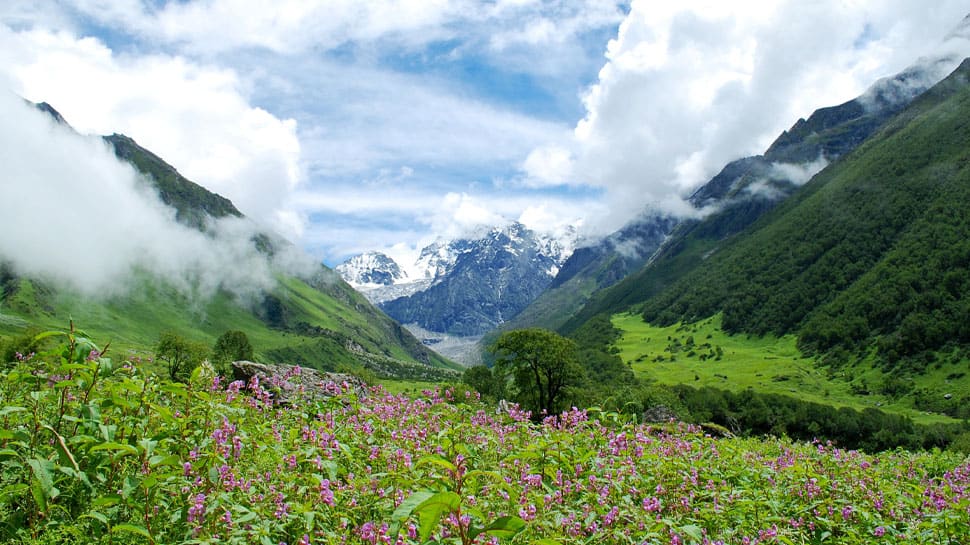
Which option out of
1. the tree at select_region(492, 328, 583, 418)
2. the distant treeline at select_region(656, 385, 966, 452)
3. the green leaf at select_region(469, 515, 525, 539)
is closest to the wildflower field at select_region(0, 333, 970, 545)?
the green leaf at select_region(469, 515, 525, 539)

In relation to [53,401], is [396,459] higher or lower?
lower

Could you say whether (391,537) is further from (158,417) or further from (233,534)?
(158,417)

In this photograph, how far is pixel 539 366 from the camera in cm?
6944

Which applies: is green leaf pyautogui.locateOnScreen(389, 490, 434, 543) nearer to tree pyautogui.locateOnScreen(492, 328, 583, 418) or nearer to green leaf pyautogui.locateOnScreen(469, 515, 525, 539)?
green leaf pyautogui.locateOnScreen(469, 515, 525, 539)

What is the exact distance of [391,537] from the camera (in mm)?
5043

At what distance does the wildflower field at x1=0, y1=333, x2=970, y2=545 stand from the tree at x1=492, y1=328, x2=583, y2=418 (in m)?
56.6

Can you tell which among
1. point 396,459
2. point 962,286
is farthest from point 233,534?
point 962,286

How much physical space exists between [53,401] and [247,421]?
2.91 m

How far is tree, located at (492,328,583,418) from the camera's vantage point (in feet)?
224

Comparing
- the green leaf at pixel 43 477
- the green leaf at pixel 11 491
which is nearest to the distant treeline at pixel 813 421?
the green leaf at pixel 11 491

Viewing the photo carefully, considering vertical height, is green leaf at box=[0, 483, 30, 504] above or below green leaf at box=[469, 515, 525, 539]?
above

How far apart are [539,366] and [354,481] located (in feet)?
210

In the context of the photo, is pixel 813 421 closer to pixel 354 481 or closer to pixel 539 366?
pixel 539 366

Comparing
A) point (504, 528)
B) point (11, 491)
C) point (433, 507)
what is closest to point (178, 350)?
point (11, 491)
